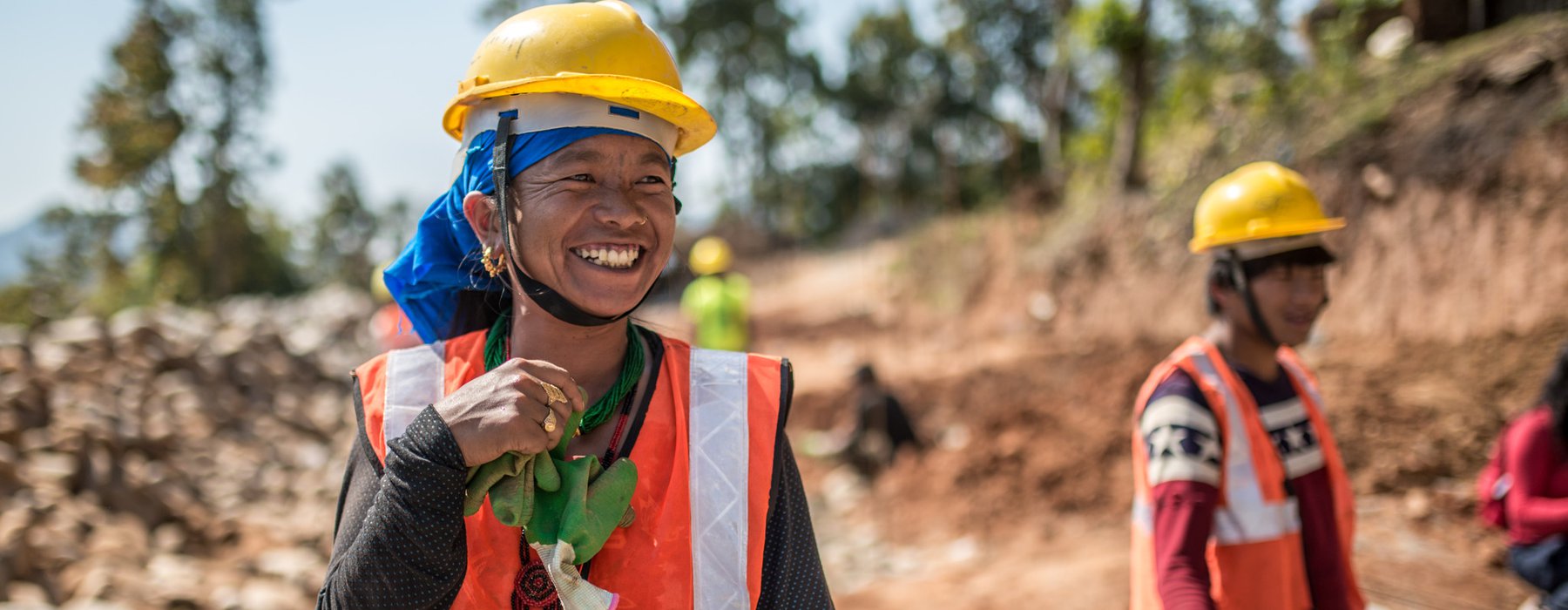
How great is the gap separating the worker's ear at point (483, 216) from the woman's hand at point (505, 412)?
12.4 inches

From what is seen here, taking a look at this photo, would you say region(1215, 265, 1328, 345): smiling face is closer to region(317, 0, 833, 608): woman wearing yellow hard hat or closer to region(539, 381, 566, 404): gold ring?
region(317, 0, 833, 608): woman wearing yellow hard hat

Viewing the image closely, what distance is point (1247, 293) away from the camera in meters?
2.48

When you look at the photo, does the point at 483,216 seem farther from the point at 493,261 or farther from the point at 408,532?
the point at 408,532

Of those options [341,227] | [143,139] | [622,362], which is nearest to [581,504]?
[622,362]

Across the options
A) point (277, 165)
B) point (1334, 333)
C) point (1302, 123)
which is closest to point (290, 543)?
point (1334, 333)

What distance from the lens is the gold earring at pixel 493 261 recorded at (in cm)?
155

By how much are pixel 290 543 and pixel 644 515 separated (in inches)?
256

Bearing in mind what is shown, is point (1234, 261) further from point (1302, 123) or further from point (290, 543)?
point (1302, 123)

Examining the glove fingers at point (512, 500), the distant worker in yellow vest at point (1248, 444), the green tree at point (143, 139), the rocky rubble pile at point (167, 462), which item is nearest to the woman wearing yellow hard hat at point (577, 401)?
the glove fingers at point (512, 500)

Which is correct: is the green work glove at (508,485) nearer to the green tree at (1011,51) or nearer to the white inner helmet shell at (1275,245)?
the white inner helmet shell at (1275,245)

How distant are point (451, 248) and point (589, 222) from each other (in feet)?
1.25

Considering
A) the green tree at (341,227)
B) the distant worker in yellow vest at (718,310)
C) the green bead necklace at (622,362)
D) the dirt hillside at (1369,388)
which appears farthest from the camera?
the green tree at (341,227)

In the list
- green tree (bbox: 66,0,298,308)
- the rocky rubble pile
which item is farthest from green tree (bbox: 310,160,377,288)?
the rocky rubble pile

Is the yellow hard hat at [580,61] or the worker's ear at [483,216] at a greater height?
the yellow hard hat at [580,61]
